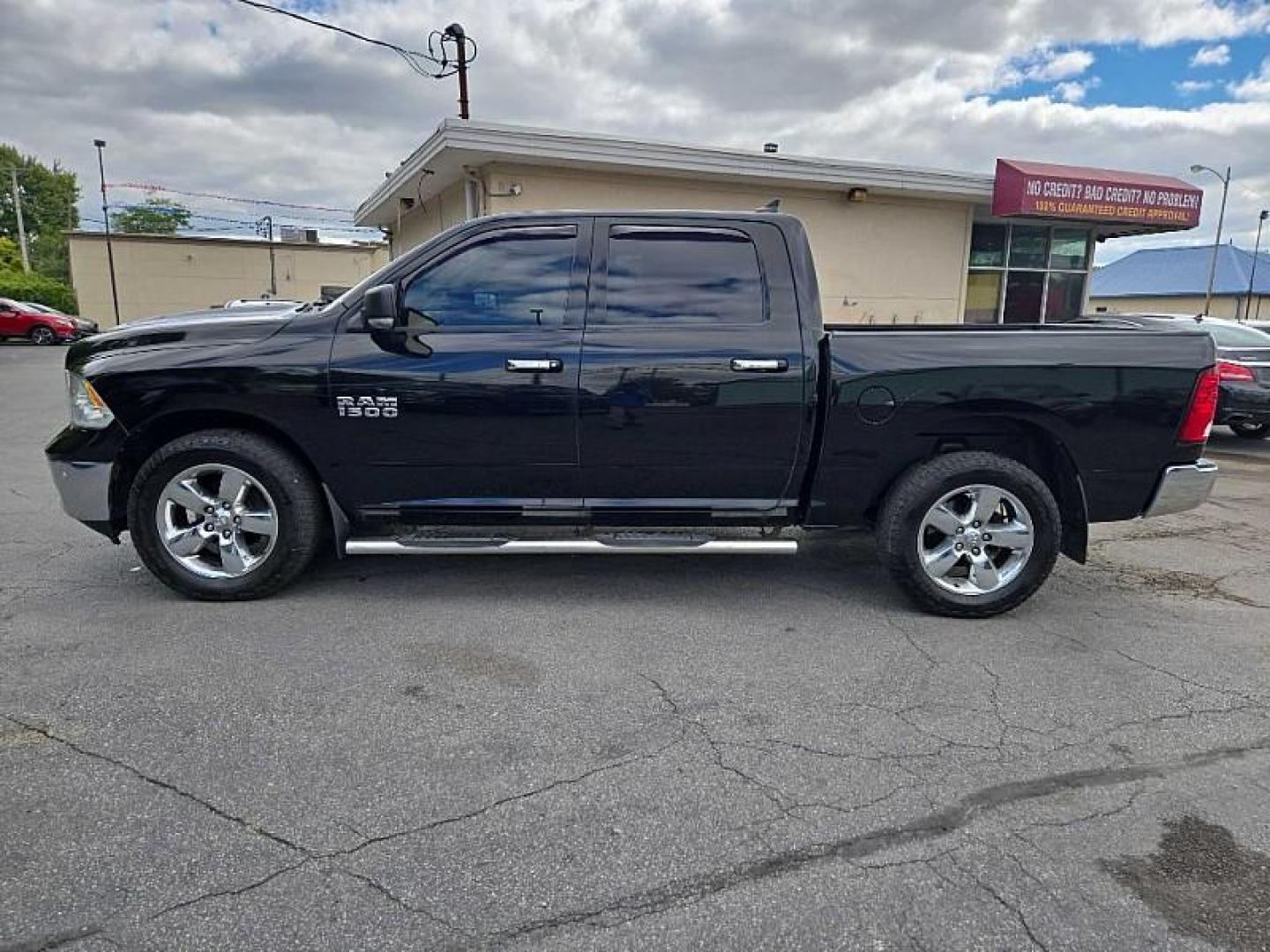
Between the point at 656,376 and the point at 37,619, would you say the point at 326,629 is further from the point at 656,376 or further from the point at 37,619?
the point at 656,376

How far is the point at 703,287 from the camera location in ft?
13.4

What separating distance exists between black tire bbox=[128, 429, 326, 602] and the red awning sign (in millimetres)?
13728

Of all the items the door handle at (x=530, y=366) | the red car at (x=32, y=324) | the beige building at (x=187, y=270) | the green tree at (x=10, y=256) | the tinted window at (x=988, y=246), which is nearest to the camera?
the door handle at (x=530, y=366)

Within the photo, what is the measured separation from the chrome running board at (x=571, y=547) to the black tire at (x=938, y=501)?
0.57 metres

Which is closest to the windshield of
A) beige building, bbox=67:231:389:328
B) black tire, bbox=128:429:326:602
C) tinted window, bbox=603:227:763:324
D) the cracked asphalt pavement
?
the cracked asphalt pavement

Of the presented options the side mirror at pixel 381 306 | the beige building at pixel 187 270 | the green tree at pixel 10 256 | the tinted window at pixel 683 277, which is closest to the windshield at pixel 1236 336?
the tinted window at pixel 683 277

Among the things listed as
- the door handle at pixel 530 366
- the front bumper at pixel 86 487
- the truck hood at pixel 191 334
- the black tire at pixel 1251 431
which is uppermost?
the truck hood at pixel 191 334

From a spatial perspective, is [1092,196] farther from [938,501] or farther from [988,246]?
[938,501]

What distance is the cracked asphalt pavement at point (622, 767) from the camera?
6.89ft

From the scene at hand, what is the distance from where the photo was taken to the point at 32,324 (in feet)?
89.9

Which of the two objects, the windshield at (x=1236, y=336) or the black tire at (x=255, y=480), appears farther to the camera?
the windshield at (x=1236, y=336)

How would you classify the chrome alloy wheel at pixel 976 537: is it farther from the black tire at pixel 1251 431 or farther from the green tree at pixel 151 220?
the green tree at pixel 151 220

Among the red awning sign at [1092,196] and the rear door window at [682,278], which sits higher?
the red awning sign at [1092,196]

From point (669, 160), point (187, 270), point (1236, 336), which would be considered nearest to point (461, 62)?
point (669, 160)
